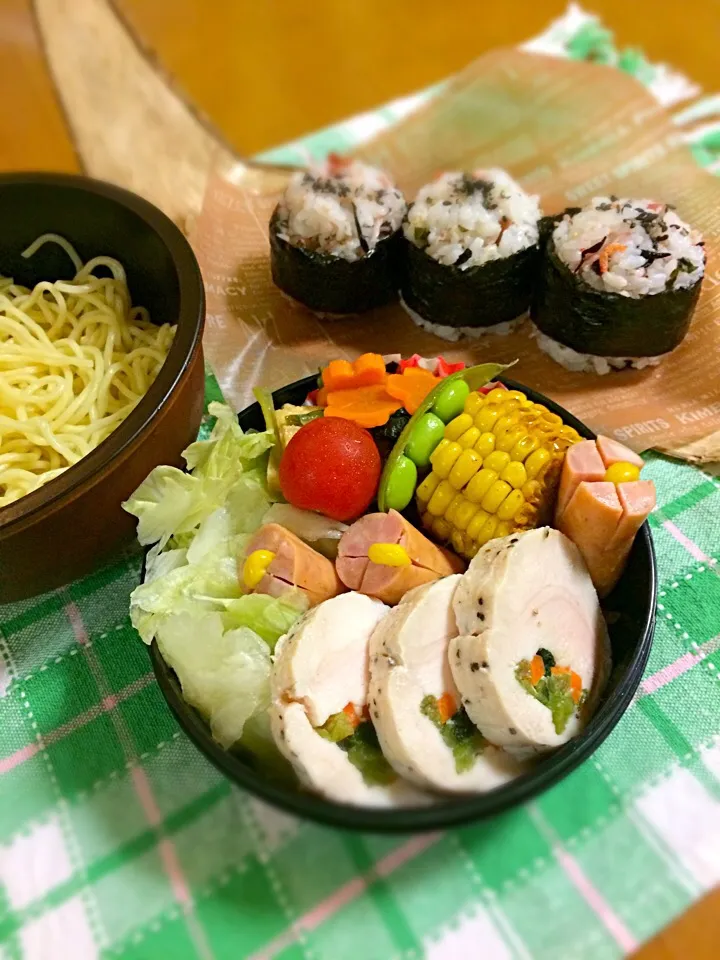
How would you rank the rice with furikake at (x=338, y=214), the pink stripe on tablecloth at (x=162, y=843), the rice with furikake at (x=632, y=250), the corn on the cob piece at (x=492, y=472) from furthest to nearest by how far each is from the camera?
the rice with furikake at (x=338, y=214)
the rice with furikake at (x=632, y=250)
the corn on the cob piece at (x=492, y=472)
the pink stripe on tablecloth at (x=162, y=843)

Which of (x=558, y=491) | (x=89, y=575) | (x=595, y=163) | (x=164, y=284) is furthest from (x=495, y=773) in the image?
(x=595, y=163)

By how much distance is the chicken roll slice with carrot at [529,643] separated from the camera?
2.61ft

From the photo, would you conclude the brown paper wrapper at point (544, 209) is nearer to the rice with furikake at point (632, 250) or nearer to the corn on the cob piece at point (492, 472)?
the rice with furikake at point (632, 250)

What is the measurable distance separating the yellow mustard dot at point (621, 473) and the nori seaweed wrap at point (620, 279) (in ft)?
1.49

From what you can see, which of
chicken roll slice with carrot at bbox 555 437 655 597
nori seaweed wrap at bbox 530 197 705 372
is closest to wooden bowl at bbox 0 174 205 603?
chicken roll slice with carrot at bbox 555 437 655 597

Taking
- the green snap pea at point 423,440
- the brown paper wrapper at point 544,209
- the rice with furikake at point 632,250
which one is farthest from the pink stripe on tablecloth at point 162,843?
the rice with furikake at point 632,250

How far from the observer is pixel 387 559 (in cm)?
91

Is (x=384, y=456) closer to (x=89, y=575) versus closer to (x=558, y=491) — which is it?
(x=558, y=491)

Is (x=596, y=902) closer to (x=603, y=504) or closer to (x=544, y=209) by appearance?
(x=603, y=504)

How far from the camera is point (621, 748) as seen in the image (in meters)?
0.93

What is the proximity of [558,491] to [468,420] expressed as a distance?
0.14 metres

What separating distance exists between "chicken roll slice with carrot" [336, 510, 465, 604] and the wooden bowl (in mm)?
276

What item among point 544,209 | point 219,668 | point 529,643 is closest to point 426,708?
point 529,643

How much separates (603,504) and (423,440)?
246mm
